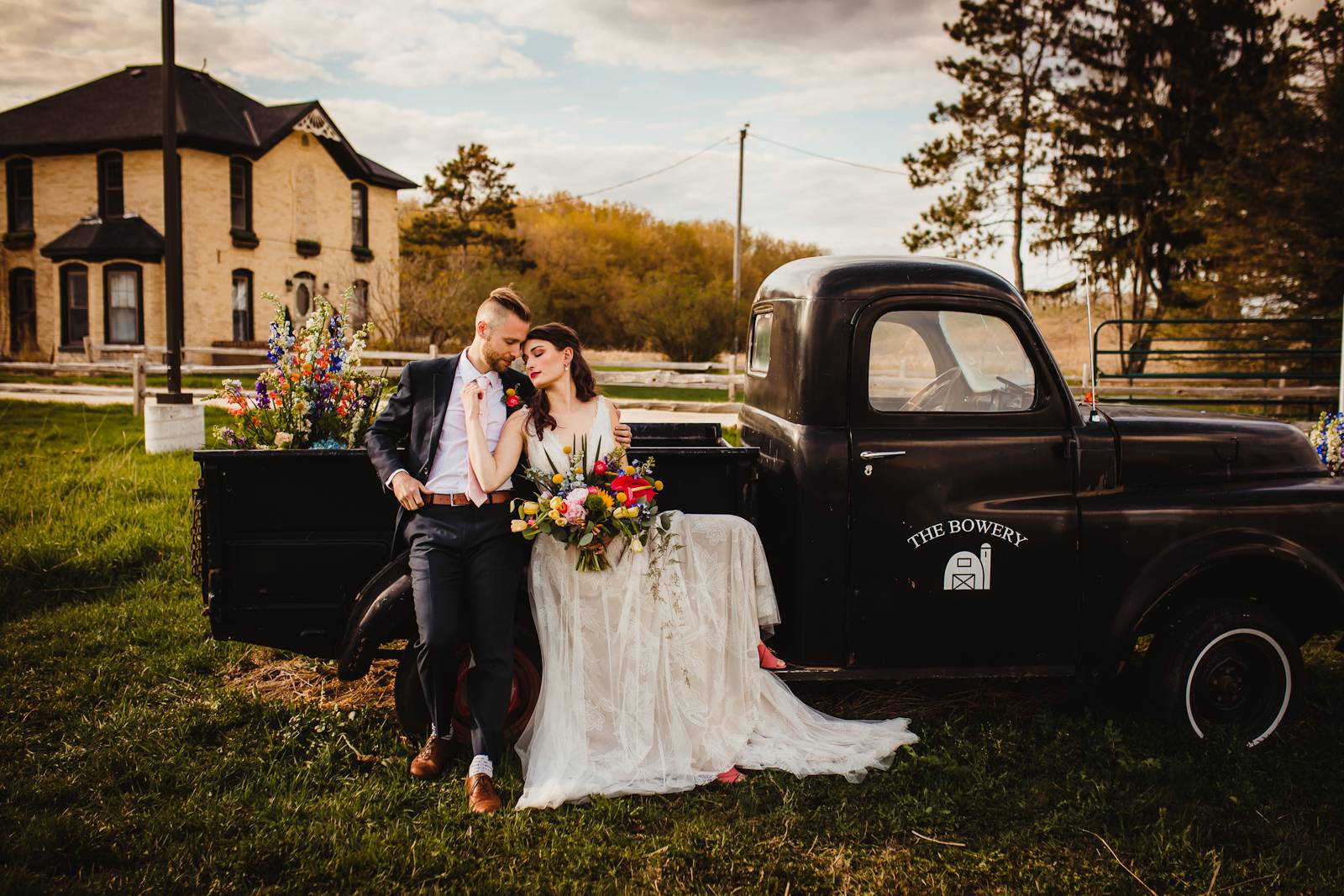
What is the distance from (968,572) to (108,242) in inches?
1066

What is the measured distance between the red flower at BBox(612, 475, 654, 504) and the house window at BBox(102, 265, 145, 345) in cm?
2594

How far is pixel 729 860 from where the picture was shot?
3.38 metres

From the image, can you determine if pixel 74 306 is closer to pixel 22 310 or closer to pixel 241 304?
pixel 22 310

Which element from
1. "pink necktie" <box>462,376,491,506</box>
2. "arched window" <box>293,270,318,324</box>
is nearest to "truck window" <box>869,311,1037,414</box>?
"pink necktie" <box>462,376,491,506</box>

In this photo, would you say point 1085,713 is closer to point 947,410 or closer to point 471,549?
point 947,410

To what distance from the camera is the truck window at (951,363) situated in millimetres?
4188

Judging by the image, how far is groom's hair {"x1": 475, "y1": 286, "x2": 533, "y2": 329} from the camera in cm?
389

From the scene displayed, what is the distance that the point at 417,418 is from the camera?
3.94 metres

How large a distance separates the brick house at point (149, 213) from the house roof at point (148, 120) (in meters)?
0.05

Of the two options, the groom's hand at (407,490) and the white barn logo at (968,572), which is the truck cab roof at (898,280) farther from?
the groom's hand at (407,490)

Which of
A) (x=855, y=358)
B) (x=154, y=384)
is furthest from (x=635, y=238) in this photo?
(x=855, y=358)

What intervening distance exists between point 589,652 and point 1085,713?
2336 millimetres

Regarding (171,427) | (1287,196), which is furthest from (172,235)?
(1287,196)

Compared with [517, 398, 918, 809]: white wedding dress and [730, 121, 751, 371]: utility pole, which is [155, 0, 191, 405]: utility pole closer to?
[517, 398, 918, 809]: white wedding dress
